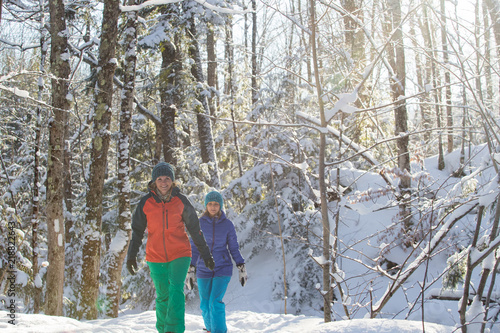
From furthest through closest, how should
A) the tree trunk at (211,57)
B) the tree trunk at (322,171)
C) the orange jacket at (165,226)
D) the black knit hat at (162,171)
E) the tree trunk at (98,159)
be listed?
the tree trunk at (211,57) → the tree trunk at (98,159) → the black knit hat at (162,171) → the orange jacket at (165,226) → the tree trunk at (322,171)

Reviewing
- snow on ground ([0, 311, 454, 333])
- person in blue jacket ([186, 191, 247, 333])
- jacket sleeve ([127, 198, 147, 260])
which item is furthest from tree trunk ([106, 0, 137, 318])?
jacket sleeve ([127, 198, 147, 260])

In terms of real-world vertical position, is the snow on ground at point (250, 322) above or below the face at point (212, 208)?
below

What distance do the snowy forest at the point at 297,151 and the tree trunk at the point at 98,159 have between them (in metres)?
0.03

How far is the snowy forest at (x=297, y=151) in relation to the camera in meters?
3.16

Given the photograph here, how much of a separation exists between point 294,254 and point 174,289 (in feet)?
22.6

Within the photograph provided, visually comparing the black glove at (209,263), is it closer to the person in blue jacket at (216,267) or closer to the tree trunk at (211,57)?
the person in blue jacket at (216,267)

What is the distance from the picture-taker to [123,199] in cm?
729

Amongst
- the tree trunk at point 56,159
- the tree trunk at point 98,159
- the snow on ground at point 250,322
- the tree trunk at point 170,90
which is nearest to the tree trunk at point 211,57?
the tree trunk at point 170,90

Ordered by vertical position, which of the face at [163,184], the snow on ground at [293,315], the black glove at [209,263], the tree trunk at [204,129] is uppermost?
the tree trunk at [204,129]

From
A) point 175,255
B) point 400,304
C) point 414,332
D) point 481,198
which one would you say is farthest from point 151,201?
point 400,304

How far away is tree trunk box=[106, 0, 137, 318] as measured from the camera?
711 centimetres

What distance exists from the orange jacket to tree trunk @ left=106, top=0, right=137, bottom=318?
335 cm

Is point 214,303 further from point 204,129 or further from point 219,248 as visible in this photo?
point 204,129

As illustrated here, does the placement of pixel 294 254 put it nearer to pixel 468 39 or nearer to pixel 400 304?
pixel 400 304
